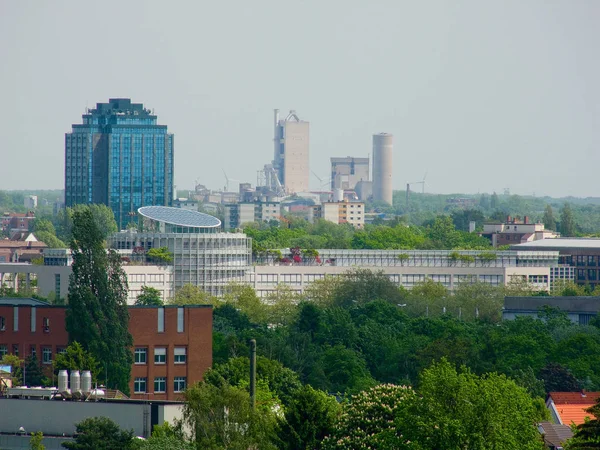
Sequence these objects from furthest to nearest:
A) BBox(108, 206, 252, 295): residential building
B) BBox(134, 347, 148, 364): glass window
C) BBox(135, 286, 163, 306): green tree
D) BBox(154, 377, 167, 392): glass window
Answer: BBox(108, 206, 252, 295): residential building
BBox(135, 286, 163, 306): green tree
BBox(134, 347, 148, 364): glass window
BBox(154, 377, 167, 392): glass window

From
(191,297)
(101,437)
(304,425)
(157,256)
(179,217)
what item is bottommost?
(191,297)

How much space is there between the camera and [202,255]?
167 meters

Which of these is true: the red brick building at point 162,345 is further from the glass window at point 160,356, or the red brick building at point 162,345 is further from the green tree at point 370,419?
the green tree at point 370,419

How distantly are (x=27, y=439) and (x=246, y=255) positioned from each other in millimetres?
108362

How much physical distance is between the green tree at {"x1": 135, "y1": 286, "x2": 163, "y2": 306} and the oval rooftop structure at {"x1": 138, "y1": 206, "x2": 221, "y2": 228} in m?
10.4

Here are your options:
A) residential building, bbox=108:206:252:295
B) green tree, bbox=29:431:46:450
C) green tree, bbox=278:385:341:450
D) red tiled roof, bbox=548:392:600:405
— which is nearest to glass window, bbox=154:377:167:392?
red tiled roof, bbox=548:392:600:405

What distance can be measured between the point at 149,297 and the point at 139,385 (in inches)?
2049

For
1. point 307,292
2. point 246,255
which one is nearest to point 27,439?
point 307,292

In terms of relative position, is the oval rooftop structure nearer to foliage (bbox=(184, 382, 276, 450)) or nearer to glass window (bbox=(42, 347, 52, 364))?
glass window (bbox=(42, 347, 52, 364))

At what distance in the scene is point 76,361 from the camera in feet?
286

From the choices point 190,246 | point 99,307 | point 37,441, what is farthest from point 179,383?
point 190,246

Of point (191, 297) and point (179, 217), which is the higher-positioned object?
point (179, 217)

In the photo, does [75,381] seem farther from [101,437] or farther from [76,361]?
[76,361]

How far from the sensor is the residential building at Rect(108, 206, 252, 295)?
6531 inches
